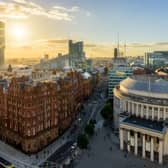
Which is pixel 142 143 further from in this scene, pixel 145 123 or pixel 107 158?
pixel 107 158

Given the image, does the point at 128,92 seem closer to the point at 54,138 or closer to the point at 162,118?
the point at 162,118

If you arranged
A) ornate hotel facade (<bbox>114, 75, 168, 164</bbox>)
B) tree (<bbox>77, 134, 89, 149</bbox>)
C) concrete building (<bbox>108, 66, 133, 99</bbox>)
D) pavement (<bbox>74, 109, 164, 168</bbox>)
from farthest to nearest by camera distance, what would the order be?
1. concrete building (<bbox>108, 66, 133, 99</bbox>)
2. tree (<bbox>77, 134, 89, 149</bbox>)
3. ornate hotel facade (<bbox>114, 75, 168, 164</bbox>)
4. pavement (<bbox>74, 109, 164, 168</bbox>)

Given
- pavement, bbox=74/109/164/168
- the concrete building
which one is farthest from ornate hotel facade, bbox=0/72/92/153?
the concrete building

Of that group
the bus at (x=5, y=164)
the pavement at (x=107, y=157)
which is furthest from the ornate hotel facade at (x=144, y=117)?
the bus at (x=5, y=164)

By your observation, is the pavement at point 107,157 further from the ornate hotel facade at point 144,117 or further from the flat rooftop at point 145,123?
the flat rooftop at point 145,123

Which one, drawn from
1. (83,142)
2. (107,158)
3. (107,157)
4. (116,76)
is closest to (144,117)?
(107,157)

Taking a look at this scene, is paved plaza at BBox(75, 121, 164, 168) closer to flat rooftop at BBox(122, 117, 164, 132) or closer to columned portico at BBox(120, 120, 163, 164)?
columned portico at BBox(120, 120, 163, 164)
